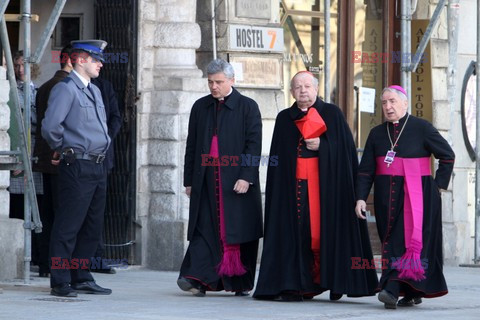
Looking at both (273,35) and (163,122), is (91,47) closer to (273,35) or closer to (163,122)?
(163,122)


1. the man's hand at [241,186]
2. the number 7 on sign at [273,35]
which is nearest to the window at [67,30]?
the number 7 on sign at [273,35]

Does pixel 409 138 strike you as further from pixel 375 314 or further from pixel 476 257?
pixel 476 257

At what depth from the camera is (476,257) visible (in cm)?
1588

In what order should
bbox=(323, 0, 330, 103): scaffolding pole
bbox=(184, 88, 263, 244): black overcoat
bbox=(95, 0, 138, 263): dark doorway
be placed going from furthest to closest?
bbox=(323, 0, 330, 103): scaffolding pole < bbox=(95, 0, 138, 263): dark doorway < bbox=(184, 88, 263, 244): black overcoat

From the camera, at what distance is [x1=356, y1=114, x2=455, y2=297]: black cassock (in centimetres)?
1030

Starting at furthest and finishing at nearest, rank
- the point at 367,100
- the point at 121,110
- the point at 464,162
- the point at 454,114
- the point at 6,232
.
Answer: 1. the point at 464,162
2. the point at 454,114
3. the point at 367,100
4. the point at 121,110
5. the point at 6,232

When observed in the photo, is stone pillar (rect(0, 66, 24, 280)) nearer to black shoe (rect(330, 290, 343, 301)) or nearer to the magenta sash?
black shoe (rect(330, 290, 343, 301))

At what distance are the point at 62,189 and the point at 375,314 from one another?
→ 2.41 metres

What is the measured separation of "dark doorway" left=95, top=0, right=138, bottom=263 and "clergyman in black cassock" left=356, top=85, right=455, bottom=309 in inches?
132

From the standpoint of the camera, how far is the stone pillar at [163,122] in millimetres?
13367

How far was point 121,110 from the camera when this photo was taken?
13.3 m

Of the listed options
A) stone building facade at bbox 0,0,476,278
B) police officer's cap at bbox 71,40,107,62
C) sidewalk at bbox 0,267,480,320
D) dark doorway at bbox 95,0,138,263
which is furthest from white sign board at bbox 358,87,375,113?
police officer's cap at bbox 71,40,107,62

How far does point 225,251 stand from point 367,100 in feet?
19.0

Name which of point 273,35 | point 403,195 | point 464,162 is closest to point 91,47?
point 403,195
